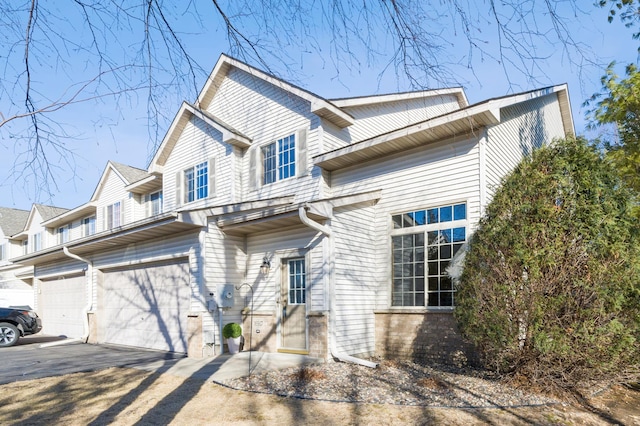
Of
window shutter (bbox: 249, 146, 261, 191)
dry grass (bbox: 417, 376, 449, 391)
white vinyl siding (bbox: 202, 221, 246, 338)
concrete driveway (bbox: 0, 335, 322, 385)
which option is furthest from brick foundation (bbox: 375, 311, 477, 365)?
window shutter (bbox: 249, 146, 261, 191)

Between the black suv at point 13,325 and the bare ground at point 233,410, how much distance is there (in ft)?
28.5

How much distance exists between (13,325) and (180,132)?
8.22m

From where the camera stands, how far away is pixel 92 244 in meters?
14.0

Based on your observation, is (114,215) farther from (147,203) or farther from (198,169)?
(198,169)

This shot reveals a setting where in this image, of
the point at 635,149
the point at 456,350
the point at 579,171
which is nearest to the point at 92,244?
the point at 456,350

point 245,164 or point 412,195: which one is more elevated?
point 245,164

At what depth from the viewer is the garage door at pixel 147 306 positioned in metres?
11.8

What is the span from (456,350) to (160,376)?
18.8 feet

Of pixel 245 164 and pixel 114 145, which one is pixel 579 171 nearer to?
pixel 114 145

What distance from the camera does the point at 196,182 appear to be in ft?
48.6

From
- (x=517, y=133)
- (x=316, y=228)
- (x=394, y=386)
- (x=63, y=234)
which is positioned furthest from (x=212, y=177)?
(x=63, y=234)

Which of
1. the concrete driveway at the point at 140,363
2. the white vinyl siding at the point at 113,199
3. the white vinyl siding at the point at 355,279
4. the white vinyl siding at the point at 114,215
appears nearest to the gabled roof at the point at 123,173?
the white vinyl siding at the point at 113,199

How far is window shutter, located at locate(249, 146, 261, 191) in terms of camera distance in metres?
13.2

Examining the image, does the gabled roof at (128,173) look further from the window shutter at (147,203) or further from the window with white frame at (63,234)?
the window with white frame at (63,234)
